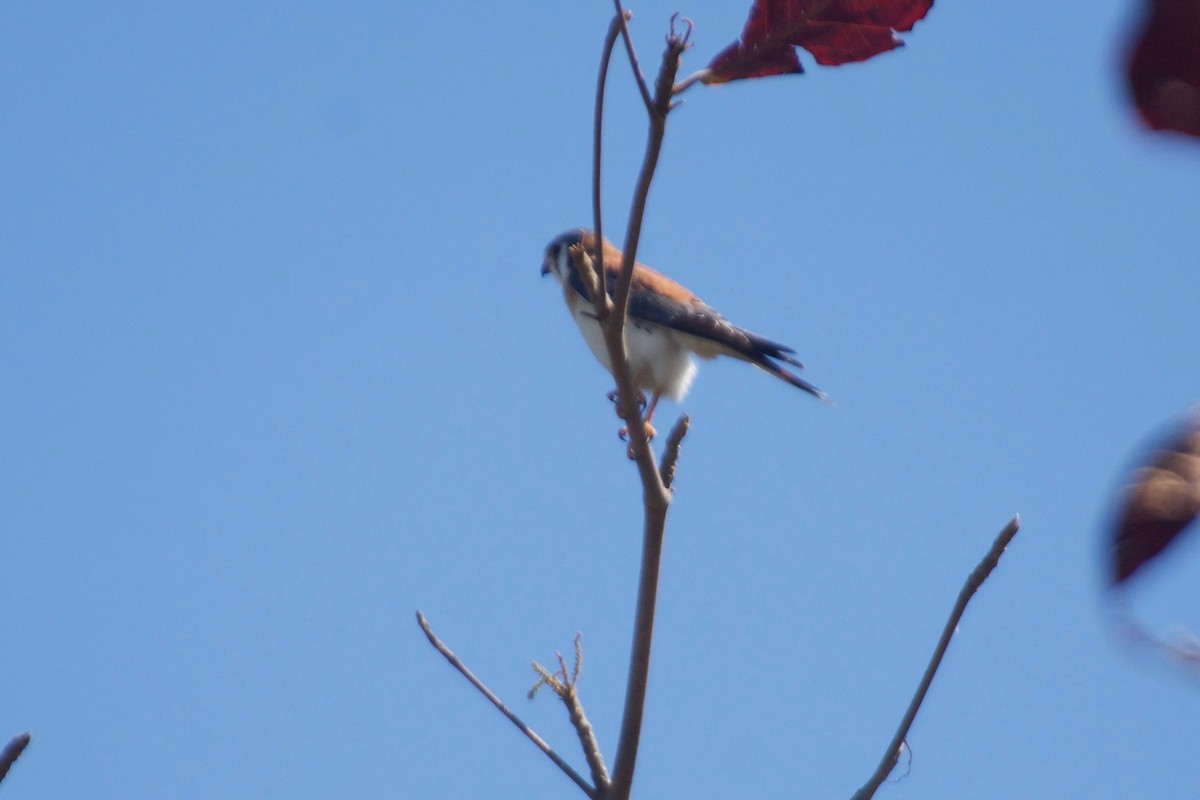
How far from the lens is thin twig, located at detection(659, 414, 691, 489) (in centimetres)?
218

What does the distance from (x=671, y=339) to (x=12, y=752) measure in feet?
14.7

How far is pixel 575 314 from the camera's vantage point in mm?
5754

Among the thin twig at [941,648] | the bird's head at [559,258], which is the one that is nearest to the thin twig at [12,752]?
the thin twig at [941,648]

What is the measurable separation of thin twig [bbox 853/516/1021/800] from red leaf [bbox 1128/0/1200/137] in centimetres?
115

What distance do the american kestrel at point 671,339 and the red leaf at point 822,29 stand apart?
166 inches

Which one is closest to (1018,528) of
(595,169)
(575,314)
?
(595,169)

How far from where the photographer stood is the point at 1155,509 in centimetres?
40

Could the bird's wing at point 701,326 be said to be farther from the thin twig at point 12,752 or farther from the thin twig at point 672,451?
the thin twig at point 12,752

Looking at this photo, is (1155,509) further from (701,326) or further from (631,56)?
(701,326)

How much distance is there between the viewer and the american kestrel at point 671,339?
17.4ft

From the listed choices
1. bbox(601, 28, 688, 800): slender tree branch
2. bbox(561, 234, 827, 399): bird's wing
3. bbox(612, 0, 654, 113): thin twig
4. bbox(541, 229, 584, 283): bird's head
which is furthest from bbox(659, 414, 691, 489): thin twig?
bbox(541, 229, 584, 283): bird's head

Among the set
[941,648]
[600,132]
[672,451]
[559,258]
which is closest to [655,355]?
[559,258]

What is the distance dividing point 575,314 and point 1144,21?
539 centimetres

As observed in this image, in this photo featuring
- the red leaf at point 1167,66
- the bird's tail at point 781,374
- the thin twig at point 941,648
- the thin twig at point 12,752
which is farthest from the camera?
the bird's tail at point 781,374
